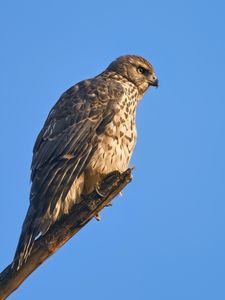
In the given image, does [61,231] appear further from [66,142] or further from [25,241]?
[66,142]

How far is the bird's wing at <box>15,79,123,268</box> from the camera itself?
6285 millimetres

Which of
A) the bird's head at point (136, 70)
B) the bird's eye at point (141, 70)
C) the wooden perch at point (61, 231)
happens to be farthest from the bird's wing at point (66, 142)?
the bird's eye at point (141, 70)

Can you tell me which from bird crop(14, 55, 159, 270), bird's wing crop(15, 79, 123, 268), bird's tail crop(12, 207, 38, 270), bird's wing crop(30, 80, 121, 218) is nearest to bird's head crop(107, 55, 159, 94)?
bird crop(14, 55, 159, 270)

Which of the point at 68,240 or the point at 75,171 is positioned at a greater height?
the point at 75,171

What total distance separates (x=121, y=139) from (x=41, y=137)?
2.89 feet

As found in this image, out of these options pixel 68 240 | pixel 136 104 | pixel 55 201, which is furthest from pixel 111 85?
pixel 68 240

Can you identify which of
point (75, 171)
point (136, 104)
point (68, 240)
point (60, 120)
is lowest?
point (68, 240)

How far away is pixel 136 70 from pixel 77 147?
2.23m

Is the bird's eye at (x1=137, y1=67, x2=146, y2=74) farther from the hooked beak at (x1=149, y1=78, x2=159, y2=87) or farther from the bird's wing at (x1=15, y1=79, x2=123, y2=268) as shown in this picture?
the bird's wing at (x1=15, y1=79, x2=123, y2=268)

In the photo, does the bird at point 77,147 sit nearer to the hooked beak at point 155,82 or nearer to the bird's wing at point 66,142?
the bird's wing at point 66,142

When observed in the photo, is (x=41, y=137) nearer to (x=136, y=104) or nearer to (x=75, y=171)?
(x=75, y=171)

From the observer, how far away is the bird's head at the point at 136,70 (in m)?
8.55

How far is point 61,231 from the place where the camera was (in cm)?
572

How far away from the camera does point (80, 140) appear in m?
6.93
